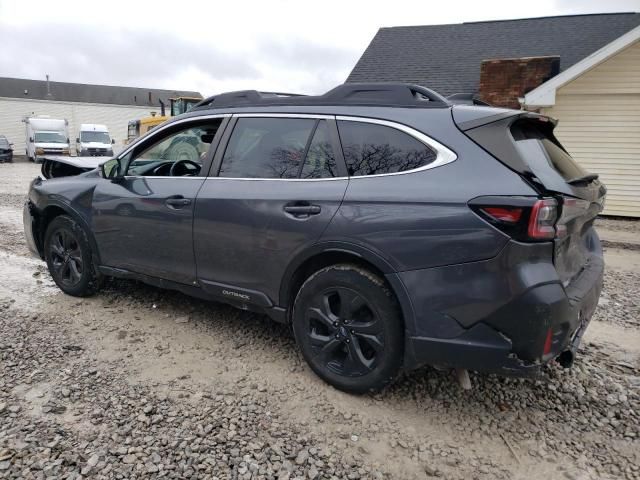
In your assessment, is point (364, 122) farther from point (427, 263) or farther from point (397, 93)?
point (427, 263)

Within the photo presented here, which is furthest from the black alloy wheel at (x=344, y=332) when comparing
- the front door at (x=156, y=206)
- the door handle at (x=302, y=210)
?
the front door at (x=156, y=206)

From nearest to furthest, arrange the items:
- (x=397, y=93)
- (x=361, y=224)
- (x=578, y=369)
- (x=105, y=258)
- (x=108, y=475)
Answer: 1. (x=108, y=475)
2. (x=361, y=224)
3. (x=397, y=93)
4. (x=578, y=369)
5. (x=105, y=258)

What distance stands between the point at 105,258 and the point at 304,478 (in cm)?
279

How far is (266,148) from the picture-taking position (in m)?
3.29

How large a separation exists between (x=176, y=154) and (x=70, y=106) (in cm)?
4571

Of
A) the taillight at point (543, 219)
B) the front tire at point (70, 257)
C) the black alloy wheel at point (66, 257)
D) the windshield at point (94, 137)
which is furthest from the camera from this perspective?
the windshield at point (94, 137)

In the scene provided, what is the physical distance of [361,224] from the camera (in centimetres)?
269

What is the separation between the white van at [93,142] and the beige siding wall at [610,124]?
1033 inches

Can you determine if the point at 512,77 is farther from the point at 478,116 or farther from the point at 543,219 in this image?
the point at 543,219

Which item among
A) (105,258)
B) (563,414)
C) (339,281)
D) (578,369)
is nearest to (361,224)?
(339,281)

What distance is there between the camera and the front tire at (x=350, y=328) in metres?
2.70

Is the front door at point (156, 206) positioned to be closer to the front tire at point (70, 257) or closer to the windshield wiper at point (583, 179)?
the front tire at point (70, 257)

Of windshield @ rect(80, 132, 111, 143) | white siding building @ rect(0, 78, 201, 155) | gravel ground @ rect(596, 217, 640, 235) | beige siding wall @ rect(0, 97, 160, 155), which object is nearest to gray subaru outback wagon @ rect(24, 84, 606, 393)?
gravel ground @ rect(596, 217, 640, 235)

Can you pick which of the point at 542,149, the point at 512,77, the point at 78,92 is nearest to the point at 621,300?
the point at 542,149
